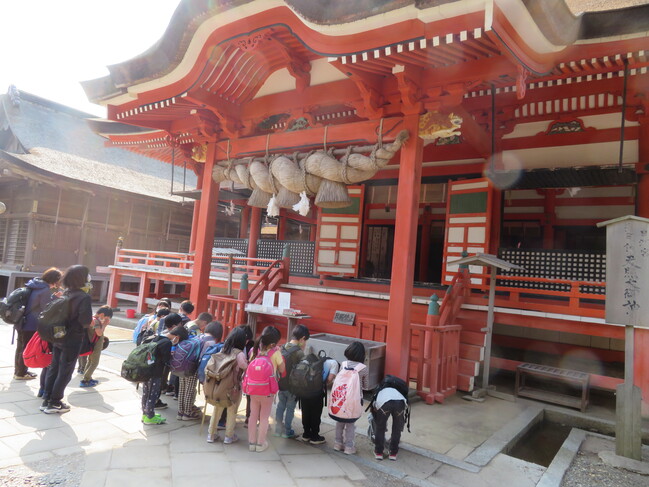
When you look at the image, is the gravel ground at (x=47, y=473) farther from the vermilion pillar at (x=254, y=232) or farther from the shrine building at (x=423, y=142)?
the vermilion pillar at (x=254, y=232)

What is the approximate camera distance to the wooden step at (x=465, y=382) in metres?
6.29

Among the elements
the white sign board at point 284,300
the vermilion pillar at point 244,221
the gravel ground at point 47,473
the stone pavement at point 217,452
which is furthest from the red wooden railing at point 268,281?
the vermilion pillar at point 244,221

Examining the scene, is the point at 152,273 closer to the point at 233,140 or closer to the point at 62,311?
the point at 233,140

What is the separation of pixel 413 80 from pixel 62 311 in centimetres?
477

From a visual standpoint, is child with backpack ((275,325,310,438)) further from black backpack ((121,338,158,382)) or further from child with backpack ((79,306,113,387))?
child with backpack ((79,306,113,387))

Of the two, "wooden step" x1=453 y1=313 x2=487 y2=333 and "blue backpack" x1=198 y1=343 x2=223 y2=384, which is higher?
"wooden step" x1=453 y1=313 x2=487 y2=333

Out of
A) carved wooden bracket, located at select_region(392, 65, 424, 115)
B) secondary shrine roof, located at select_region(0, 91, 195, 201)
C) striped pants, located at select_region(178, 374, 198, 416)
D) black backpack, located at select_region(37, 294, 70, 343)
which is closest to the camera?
black backpack, located at select_region(37, 294, 70, 343)

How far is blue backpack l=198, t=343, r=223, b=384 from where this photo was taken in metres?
3.90

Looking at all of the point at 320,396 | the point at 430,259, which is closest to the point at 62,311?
the point at 320,396

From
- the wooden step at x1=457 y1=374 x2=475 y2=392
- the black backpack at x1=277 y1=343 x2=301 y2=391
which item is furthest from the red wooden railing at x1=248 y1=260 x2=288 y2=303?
the black backpack at x1=277 y1=343 x2=301 y2=391

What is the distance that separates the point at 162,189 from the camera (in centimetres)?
1905

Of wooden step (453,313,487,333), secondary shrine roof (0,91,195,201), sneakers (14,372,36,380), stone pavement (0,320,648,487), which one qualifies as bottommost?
sneakers (14,372,36,380)

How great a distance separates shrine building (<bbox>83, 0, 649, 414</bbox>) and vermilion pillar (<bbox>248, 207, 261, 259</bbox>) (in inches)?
80.6

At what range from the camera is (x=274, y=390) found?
3.73 m
